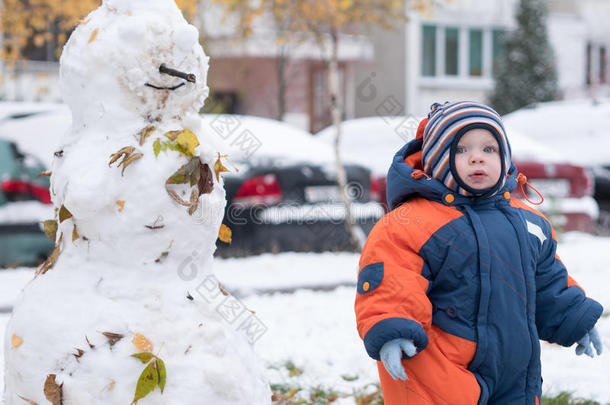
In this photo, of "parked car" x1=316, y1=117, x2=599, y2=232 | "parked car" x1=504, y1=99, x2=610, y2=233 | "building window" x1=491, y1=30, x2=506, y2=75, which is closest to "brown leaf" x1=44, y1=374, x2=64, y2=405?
"parked car" x1=316, y1=117, x2=599, y2=232

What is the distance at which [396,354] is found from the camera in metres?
2.00

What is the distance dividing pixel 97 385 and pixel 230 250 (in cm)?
491

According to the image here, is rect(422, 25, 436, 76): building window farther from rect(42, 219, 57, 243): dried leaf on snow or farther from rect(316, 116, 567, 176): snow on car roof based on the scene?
rect(42, 219, 57, 243): dried leaf on snow

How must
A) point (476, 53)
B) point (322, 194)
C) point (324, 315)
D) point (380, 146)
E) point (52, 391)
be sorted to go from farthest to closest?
point (476, 53), point (380, 146), point (322, 194), point (324, 315), point (52, 391)

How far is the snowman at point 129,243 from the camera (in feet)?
6.59

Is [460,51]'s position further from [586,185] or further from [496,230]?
[496,230]

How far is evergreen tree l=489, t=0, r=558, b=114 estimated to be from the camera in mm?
19797

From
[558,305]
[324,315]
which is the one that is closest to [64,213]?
[558,305]

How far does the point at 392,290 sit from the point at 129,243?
0.78 metres

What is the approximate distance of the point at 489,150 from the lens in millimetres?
2244

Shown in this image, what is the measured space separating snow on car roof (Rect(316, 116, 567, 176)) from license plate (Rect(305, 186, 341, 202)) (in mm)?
534

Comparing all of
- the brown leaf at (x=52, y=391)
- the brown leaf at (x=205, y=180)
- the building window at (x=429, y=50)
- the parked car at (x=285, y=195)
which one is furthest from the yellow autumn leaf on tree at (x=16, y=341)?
the building window at (x=429, y=50)

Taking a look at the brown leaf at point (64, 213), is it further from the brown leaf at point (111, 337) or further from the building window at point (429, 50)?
the building window at point (429, 50)

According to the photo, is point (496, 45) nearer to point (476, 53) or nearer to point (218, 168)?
point (476, 53)
